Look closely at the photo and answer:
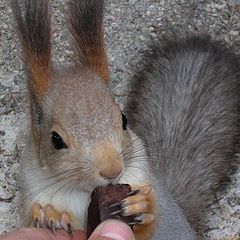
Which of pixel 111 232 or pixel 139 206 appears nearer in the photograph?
pixel 111 232

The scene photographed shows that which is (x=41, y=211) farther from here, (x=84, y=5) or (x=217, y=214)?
(x=217, y=214)

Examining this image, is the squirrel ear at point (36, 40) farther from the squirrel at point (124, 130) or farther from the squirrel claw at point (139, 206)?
the squirrel claw at point (139, 206)

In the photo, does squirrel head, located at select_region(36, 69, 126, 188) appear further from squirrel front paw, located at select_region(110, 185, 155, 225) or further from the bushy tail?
the bushy tail

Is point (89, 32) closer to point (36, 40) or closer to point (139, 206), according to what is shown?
point (36, 40)

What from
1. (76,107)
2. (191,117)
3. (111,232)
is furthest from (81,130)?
(191,117)

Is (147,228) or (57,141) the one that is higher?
(57,141)

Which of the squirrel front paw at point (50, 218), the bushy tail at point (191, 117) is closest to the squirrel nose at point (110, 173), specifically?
the squirrel front paw at point (50, 218)

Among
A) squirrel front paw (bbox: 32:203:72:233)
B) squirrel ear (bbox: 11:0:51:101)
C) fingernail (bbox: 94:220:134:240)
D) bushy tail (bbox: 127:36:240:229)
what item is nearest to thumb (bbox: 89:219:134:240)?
fingernail (bbox: 94:220:134:240)
